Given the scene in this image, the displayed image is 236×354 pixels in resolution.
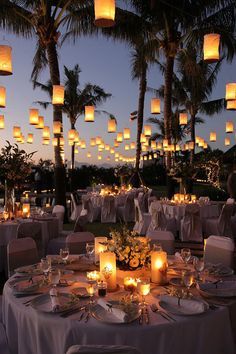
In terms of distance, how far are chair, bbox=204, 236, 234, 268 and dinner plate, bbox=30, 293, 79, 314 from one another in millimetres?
1774

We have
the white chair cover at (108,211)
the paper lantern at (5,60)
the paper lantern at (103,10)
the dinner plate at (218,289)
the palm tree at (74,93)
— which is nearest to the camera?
the dinner plate at (218,289)

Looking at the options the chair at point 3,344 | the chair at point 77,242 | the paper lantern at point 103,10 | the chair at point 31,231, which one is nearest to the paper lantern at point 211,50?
the paper lantern at point 103,10

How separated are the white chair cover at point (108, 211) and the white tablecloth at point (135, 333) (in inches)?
339

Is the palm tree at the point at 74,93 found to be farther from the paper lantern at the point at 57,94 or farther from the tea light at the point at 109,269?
the tea light at the point at 109,269

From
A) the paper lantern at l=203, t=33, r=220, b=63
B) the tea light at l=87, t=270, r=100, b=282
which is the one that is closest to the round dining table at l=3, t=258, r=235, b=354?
the tea light at l=87, t=270, r=100, b=282

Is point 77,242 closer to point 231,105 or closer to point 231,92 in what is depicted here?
point 231,92

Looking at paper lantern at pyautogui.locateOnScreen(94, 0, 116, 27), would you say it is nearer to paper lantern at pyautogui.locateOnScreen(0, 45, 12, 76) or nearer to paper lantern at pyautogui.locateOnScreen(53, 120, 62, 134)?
paper lantern at pyautogui.locateOnScreen(0, 45, 12, 76)

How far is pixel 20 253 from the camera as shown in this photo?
146 inches

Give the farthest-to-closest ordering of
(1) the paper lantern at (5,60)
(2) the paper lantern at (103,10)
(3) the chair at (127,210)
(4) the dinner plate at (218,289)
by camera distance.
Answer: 1. (3) the chair at (127,210)
2. (1) the paper lantern at (5,60)
3. (2) the paper lantern at (103,10)
4. (4) the dinner plate at (218,289)

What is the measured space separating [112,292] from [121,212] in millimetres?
8806

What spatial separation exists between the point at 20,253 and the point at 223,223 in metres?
5.08

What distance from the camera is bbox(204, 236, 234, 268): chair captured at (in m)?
3.58

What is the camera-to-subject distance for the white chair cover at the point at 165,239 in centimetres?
402

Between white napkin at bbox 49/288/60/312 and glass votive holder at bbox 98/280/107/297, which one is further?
glass votive holder at bbox 98/280/107/297
